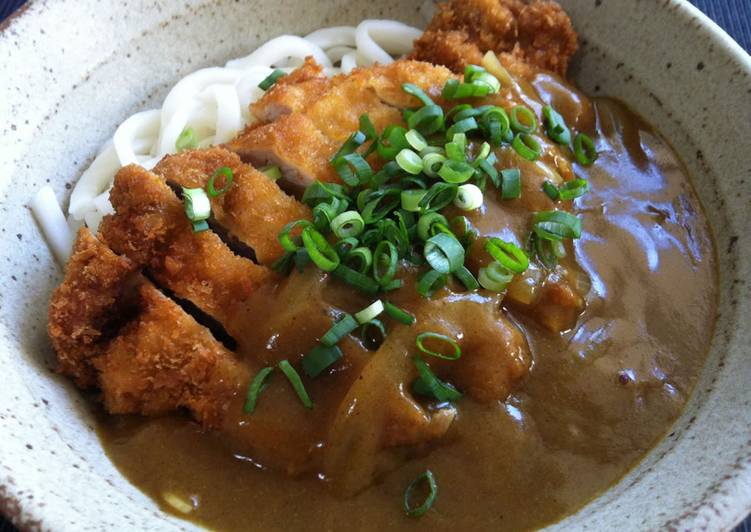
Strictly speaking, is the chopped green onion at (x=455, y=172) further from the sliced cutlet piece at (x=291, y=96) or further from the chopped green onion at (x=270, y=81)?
the chopped green onion at (x=270, y=81)

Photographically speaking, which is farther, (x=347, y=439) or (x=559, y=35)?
(x=559, y=35)

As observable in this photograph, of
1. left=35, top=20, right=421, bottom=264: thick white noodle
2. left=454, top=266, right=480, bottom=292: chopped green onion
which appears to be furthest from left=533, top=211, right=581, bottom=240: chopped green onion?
left=35, top=20, right=421, bottom=264: thick white noodle

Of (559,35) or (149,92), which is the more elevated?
(559,35)

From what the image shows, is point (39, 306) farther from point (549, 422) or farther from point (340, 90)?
point (549, 422)

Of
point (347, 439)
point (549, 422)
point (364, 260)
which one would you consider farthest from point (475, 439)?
point (364, 260)

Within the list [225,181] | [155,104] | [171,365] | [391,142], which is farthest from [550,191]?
[155,104]

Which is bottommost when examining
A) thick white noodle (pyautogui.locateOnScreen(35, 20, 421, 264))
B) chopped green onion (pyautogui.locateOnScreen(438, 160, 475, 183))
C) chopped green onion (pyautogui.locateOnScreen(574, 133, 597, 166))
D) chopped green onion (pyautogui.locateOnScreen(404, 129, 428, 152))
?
thick white noodle (pyautogui.locateOnScreen(35, 20, 421, 264))

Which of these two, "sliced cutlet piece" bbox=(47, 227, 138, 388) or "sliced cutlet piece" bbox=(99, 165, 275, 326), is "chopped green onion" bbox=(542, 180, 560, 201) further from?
"sliced cutlet piece" bbox=(47, 227, 138, 388)
